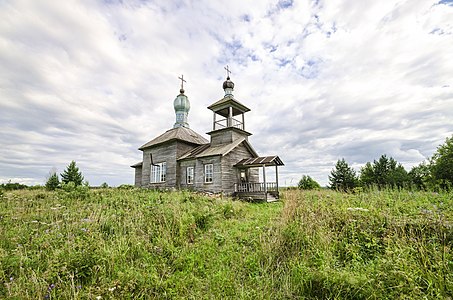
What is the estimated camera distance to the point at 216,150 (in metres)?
16.3

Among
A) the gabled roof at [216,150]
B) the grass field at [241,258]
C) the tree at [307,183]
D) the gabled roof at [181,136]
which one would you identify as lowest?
the grass field at [241,258]

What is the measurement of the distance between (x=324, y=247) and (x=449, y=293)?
60.3 inches

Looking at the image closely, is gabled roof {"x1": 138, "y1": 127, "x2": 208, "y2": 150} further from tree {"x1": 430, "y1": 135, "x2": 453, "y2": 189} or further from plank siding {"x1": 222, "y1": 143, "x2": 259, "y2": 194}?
tree {"x1": 430, "y1": 135, "x2": 453, "y2": 189}

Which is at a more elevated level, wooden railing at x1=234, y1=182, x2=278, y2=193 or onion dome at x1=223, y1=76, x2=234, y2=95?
onion dome at x1=223, y1=76, x2=234, y2=95

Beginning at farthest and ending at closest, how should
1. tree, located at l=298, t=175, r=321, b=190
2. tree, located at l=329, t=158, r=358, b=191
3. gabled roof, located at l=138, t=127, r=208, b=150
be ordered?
1. tree, located at l=329, t=158, r=358, b=191
2. tree, located at l=298, t=175, r=321, b=190
3. gabled roof, located at l=138, t=127, r=208, b=150

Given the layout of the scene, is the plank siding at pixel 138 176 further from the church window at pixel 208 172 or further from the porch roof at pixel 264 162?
the porch roof at pixel 264 162

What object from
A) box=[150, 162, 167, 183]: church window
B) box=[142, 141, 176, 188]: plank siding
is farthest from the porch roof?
box=[150, 162, 167, 183]: church window

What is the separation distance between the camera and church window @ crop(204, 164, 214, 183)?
16.1 meters

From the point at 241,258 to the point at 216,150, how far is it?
12.5 m

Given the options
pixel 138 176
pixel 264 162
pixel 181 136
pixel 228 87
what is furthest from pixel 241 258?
pixel 138 176

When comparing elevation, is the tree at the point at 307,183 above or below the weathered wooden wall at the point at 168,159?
below

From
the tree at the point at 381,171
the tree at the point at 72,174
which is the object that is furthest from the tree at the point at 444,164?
the tree at the point at 72,174

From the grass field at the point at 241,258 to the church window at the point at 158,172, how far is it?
13686 millimetres

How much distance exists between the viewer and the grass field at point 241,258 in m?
2.88
